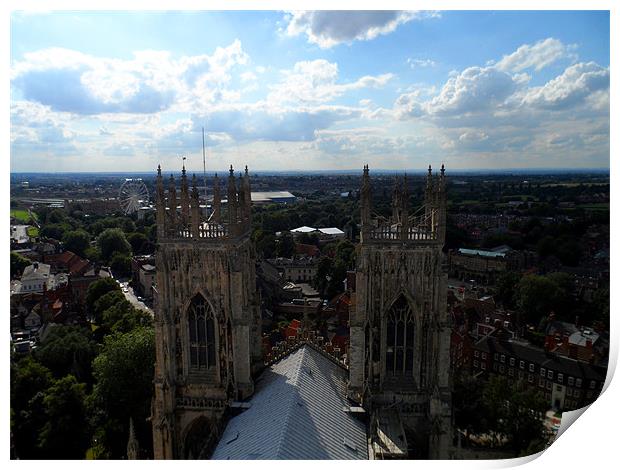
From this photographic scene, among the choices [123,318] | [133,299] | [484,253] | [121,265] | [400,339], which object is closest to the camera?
[400,339]

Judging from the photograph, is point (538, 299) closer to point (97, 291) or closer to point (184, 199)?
point (184, 199)

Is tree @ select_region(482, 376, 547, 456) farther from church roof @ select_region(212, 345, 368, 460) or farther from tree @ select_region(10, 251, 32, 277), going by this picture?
tree @ select_region(10, 251, 32, 277)

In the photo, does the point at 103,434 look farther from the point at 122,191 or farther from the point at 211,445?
the point at 122,191

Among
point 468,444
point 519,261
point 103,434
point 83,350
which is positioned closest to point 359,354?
point 468,444

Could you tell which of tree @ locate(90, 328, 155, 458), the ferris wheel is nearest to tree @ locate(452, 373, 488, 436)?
tree @ locate(90, 328, 155, 458)

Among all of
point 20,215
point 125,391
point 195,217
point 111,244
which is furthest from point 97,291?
point 195,217

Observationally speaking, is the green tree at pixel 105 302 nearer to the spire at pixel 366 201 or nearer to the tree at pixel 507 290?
the spire at pixel 366 201

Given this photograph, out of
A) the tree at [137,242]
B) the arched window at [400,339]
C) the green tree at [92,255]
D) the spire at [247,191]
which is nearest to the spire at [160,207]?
the spire at [247,191]
